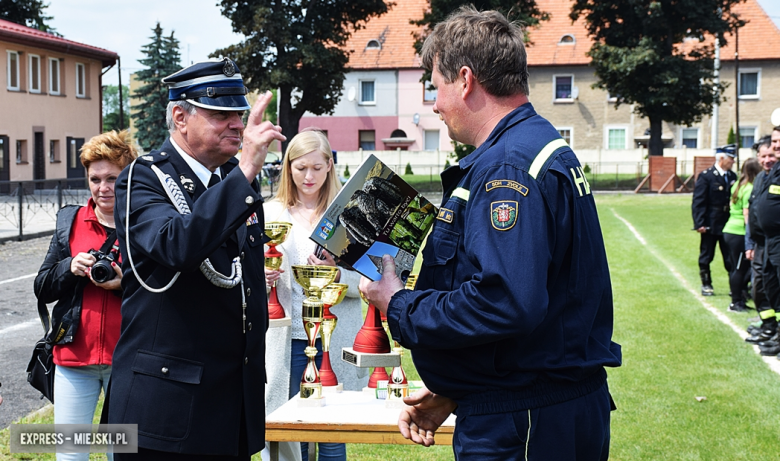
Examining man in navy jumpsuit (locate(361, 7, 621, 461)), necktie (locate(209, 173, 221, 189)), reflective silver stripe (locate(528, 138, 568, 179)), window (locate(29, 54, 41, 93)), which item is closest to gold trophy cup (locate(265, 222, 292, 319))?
necktie (locate(209, 173, 221, 189))

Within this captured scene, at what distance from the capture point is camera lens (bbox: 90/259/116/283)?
3951 millimetres

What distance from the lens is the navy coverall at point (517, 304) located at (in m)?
2.35

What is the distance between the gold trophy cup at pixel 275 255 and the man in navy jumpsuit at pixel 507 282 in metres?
2.02

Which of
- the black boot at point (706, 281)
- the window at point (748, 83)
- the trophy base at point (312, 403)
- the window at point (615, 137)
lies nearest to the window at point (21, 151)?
the black boot at point (706, 281)

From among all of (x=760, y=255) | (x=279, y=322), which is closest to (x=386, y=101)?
(x=760, y=255)

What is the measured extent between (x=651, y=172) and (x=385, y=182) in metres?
41.2

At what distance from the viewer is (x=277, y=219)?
5008 mm

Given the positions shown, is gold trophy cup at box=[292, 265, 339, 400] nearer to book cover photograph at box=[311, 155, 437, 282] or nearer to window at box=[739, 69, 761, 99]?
book cover photograph at box=[311, 155, 437, 282]

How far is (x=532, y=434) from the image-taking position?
2480mm

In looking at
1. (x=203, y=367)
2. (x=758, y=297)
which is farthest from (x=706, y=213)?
(x=203, y=367)

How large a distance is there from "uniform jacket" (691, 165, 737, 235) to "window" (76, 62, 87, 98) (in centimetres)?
3978

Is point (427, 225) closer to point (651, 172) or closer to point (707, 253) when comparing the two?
point (707, 253)

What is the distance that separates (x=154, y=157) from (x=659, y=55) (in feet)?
138

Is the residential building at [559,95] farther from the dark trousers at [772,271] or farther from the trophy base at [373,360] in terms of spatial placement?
the trophy base at [373,360]
